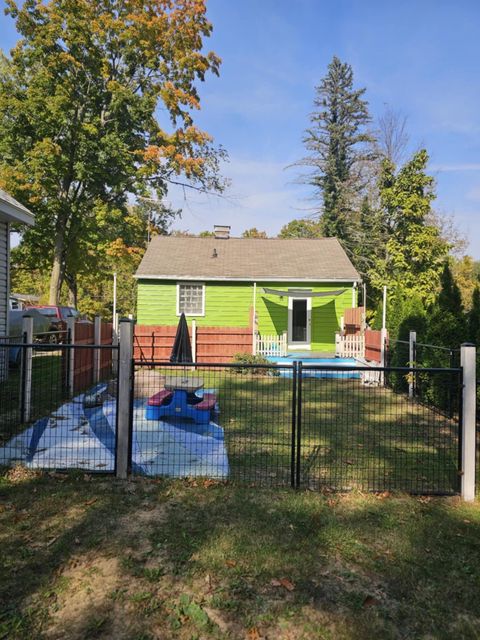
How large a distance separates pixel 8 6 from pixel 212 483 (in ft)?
82.1

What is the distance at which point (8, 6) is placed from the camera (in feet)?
65.4

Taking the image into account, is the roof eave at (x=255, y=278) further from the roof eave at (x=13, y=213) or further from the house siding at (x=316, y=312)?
the roof eave at (x=13, y=213)

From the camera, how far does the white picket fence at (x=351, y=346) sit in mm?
14411

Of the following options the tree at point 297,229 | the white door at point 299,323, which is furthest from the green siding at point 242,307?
the tree at point 297,229

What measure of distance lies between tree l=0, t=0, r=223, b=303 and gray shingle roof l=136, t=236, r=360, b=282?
6145mm

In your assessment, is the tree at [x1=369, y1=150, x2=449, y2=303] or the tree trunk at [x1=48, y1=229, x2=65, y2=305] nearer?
the tree at [x1=369, y1=150, x2=449, y2=303]

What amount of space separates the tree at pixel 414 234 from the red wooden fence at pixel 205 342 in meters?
8.51

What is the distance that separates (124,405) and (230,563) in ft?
6.21

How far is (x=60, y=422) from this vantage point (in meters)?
6.09

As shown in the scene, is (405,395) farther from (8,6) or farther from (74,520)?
(8,6)

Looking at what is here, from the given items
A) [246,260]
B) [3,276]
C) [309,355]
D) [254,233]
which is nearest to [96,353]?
[3,276]

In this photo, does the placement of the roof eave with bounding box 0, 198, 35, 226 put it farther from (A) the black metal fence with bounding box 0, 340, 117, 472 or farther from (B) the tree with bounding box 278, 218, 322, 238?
(B) the tree with bounding box 278, 218, 322, 238

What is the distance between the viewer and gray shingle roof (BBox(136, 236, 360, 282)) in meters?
16.1

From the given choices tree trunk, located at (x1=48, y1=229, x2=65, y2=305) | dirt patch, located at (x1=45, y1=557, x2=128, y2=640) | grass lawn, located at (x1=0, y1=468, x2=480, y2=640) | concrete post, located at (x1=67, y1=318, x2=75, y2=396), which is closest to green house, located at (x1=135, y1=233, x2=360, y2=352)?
tree trunk, located at (x1=48, y1=229, x2=65, y2=305)
